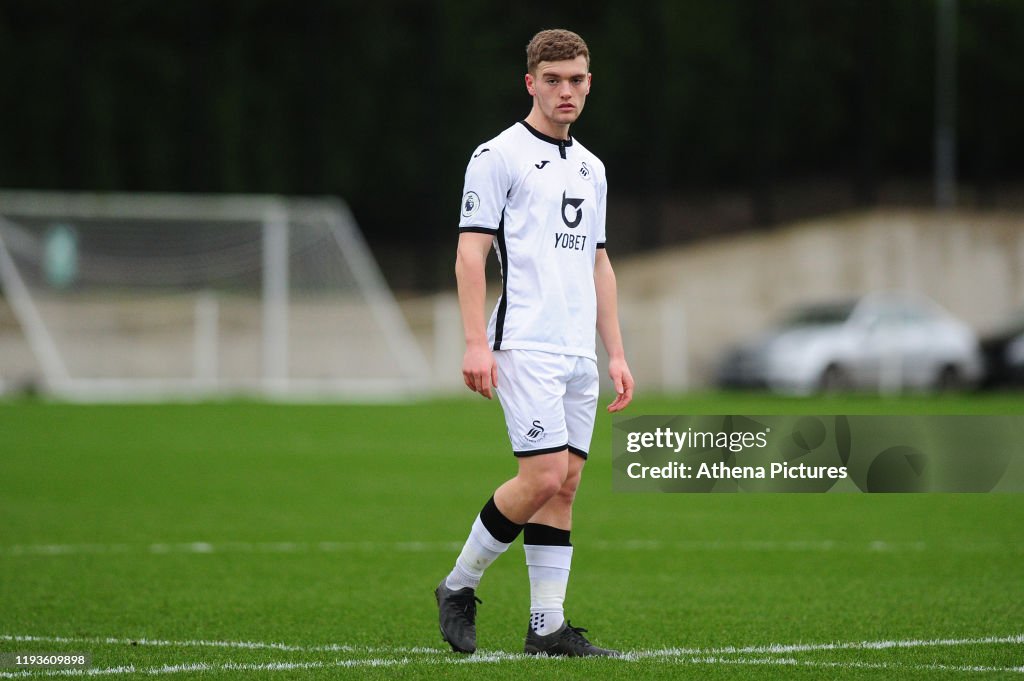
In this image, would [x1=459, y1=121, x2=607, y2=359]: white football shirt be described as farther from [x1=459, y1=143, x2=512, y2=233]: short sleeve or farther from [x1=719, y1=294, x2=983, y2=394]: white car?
[x1=719, y1=294, x2=983, y2=394]: white car

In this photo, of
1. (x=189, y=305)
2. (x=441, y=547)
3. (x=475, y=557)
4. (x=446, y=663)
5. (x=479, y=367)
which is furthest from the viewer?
(x=189, y=305)

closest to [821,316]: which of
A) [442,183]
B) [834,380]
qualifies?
[834,380]

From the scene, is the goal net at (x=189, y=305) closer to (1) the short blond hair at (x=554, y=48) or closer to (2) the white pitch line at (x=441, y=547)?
(2) the white pitch line at (x=441, y=547)

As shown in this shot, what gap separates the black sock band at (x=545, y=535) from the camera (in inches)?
225

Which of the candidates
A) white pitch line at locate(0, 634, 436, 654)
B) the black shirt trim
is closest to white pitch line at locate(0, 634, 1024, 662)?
white pitch line at locate(0, 634, 436, 654)

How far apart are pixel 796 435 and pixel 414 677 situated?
8.54 feet

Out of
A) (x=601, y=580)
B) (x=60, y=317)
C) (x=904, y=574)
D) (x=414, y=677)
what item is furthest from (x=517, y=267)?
(x=60, y=317)

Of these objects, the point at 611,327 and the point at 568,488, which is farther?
the point at 611,327

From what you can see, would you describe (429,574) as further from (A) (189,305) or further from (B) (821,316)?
(B) (821,316)

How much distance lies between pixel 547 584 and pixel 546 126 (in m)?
1.71

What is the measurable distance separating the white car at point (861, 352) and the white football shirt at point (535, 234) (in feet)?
69.9

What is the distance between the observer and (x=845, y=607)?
22.6ft

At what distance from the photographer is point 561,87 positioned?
547 cm

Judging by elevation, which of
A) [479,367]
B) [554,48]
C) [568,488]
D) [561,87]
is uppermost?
[554,48]
